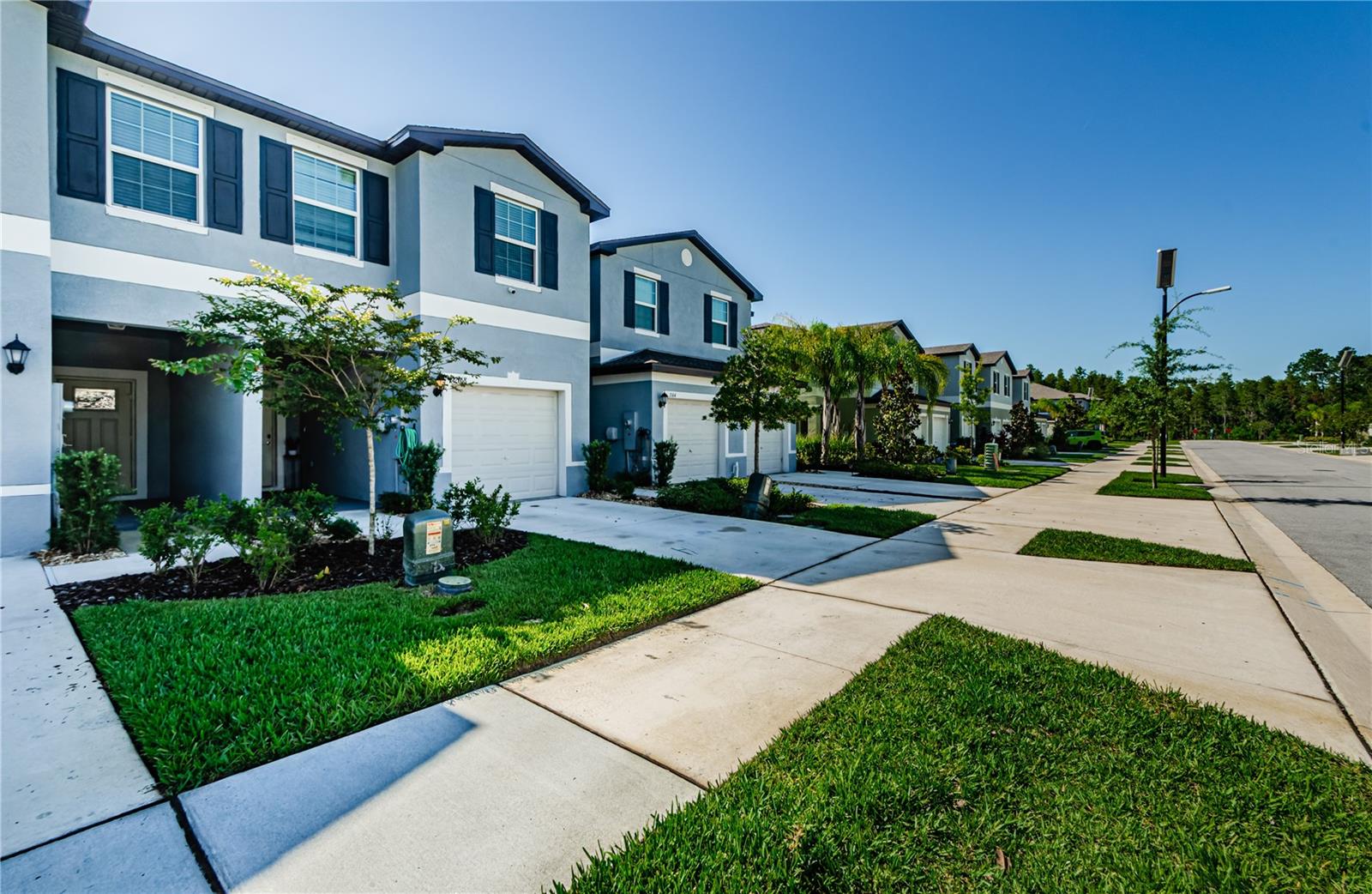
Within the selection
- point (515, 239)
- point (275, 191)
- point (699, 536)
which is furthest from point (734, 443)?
point (275, 191)

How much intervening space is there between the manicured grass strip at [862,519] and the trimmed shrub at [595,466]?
15.4 feet

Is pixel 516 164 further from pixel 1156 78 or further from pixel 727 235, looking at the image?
pixel 1156 78

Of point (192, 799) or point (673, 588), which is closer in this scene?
point (192, 799)

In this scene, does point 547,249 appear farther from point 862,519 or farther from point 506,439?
point 862,519

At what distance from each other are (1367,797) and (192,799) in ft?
16.6

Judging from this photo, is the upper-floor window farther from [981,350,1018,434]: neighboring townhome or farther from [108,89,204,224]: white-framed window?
[981,350,1018,434]: neighboring townhome

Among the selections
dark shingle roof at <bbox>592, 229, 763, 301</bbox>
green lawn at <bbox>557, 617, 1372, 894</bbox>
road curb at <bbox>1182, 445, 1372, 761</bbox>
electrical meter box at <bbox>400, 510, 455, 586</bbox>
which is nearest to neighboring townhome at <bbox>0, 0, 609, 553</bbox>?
dark shingle roof at <bbox>592, 229, 763, 301</bbox>

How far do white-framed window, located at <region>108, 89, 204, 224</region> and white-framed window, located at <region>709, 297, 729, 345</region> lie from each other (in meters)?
12.7

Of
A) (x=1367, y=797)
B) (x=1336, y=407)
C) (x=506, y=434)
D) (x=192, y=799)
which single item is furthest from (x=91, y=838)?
(x=1336, y=407)

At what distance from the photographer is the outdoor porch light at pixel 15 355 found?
673 centimetres

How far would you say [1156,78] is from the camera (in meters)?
11.2

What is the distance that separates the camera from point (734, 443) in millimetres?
17172

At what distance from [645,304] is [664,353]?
149 cm

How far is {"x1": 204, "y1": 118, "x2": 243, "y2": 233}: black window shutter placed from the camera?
29.2 feet
